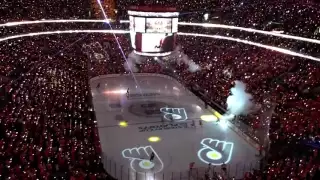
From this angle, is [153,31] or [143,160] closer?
[143,160]

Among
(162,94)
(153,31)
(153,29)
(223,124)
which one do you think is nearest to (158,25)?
(153,29)

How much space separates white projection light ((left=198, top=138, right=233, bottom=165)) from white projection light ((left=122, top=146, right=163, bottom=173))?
256 centimetres

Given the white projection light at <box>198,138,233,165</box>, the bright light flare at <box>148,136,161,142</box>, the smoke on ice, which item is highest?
the smoke on ice

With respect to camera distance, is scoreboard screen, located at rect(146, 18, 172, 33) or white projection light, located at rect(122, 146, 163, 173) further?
scoreboard screen, located at rect(146, 18, 172, 33)

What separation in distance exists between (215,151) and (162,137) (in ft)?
11.6

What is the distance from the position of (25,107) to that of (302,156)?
54.2 feet

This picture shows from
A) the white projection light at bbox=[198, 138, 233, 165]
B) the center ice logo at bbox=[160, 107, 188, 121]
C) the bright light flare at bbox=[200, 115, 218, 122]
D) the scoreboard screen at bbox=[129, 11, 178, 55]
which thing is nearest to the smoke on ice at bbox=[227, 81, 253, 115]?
the bright light flare at bbox=[200, 115, 218, 122]

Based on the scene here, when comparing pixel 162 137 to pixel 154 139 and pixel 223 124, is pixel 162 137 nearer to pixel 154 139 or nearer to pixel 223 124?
pixel 154 139

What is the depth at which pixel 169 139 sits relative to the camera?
21.9 m

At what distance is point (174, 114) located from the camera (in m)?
26.6

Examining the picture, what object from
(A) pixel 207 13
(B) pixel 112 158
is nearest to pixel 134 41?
(A) pixel 207 13

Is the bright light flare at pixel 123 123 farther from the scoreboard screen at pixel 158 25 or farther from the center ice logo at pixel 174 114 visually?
the scoreboard screen at pixel 158 25

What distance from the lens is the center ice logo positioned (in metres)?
25.7

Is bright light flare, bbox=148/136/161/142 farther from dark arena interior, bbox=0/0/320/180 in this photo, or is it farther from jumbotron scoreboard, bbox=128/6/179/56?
jumbotron scoreboard, bbox=128/6/179/56
